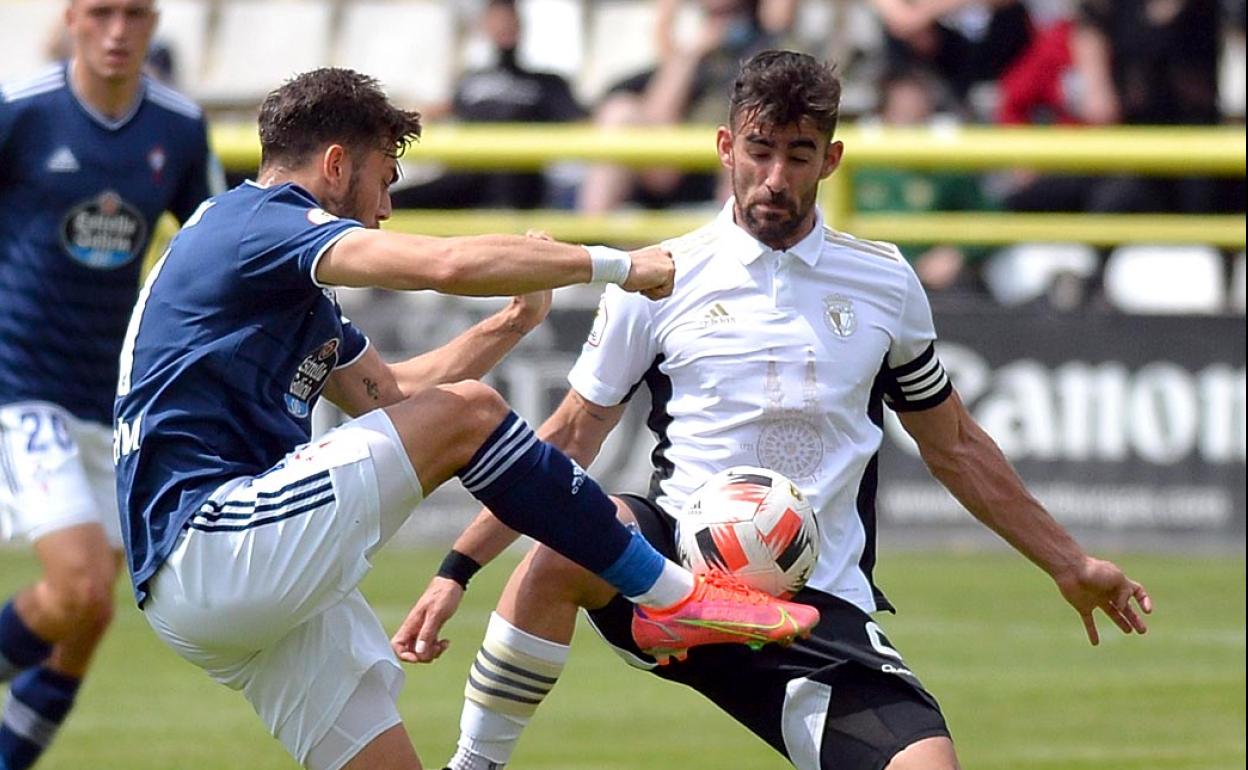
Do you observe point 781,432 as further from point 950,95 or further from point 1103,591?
point 950,95

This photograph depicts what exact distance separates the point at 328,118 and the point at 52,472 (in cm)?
272

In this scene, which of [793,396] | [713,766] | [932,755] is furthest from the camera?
[713,766]

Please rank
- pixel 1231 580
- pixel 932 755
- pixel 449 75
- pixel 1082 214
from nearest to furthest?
1. pixel 932 755
2. pixel 1231 580
3. pixel 1082 214
4. pixel 449 75


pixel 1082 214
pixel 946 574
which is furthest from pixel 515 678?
pixel 1082 214

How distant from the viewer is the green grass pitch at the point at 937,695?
831 centimetres

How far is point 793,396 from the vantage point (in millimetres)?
5938

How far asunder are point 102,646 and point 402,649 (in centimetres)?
517

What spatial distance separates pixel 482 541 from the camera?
5992mm

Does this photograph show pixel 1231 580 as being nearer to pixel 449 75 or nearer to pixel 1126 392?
pixel 1126 392

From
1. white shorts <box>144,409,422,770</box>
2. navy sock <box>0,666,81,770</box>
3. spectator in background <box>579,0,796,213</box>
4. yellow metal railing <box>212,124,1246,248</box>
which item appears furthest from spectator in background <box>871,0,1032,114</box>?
white shorts <box>144,409,422,770</box>

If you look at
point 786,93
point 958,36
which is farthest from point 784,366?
point 958,36

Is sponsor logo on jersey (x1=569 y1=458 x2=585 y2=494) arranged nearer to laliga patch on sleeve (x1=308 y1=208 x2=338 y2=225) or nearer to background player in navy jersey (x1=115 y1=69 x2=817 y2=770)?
background player in navy jersey (x1=115 y1=69 x2=817 y2=770)

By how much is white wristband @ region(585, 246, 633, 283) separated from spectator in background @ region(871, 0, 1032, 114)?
31.9 ft

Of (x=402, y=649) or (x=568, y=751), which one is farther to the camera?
(x=568, y=751)
